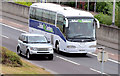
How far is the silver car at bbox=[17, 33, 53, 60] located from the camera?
3209 cm

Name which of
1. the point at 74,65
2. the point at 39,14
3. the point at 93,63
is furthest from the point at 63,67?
the point at 39,14

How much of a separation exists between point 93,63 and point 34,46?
4329 mm

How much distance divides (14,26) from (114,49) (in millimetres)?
14642

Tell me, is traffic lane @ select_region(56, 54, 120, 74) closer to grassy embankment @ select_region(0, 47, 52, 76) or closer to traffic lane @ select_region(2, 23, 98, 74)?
traffic lane @ select_region(2, 23, 98, 74)

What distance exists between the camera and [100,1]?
5669 cm

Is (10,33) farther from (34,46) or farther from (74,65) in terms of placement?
(74,65)

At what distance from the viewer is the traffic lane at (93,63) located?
3038 centimetres

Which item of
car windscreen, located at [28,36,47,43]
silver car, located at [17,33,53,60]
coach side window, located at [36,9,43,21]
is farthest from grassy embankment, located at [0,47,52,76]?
coach side window, located at [36,9,43,21]

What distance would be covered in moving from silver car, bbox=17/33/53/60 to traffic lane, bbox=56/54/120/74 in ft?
7.41

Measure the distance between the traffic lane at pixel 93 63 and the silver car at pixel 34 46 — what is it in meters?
2.26

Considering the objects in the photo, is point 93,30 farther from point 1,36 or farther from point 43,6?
point 1,36

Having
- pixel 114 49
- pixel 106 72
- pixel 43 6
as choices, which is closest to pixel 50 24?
pixel 43 6

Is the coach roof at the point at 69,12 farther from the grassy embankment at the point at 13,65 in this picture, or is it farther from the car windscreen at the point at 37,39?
the grassy embankment at the point at 13,65

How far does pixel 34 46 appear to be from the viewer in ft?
105
